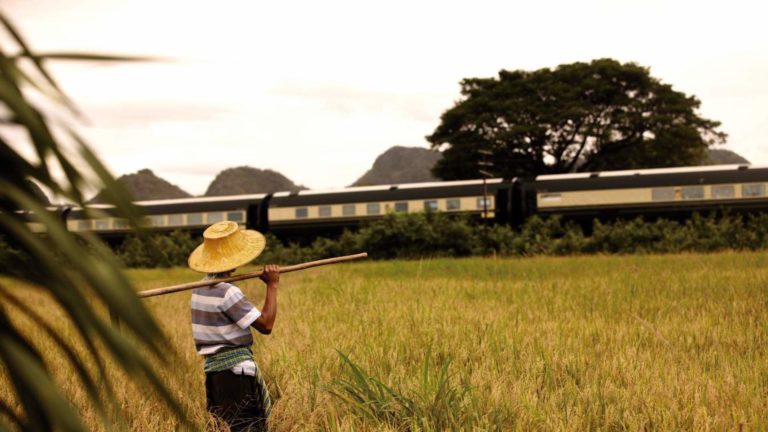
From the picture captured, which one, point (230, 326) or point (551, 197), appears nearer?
point (230, 326)

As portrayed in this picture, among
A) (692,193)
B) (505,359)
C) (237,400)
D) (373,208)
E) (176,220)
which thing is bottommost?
(505,359)

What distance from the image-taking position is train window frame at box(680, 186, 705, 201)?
24.6 metres

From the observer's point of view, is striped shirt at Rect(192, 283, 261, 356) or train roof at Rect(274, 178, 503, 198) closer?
striped shirt at Rect(192, 283, 261, 356)

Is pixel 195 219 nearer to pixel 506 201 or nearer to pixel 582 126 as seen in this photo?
pixel 506 201

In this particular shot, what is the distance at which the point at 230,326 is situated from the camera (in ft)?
12.8

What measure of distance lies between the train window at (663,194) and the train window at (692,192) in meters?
0.31

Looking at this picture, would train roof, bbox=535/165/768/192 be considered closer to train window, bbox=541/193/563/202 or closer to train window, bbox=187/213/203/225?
train window, bbox=541/193/563/202

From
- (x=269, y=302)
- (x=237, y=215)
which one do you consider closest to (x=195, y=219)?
(x=237, y=215)

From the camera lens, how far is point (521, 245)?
72.2 ft

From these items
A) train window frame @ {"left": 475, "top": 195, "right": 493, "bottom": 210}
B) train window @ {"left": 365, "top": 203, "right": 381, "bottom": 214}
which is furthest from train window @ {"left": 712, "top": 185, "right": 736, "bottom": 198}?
train window @ {"left": 365, "top": 203, "right": 381, "bottom": 214}

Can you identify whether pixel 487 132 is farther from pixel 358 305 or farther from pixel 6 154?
pixel 6 154

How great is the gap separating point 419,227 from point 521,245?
10.2 feet

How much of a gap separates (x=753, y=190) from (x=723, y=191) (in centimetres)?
88

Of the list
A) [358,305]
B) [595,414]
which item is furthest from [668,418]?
[358,305]
